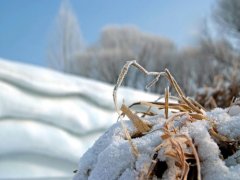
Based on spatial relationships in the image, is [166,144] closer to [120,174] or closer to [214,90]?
[120,174]

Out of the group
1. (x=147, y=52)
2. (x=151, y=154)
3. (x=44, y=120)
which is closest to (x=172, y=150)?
(x=151, y=154)

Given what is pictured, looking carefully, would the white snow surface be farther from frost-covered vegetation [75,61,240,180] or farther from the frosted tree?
the frosted tree

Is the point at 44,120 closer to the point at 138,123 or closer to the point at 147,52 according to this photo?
the point at 138,123

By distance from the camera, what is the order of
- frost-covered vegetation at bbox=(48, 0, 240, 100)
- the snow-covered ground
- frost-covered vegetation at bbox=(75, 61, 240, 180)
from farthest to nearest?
1. frost-covered vegetation at bbox=(48, 0, 240, 100)
2. the snow-covered ground
3. frost-covered vegetation at bbox=(75, 61, 240, 180)

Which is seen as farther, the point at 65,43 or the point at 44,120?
the point at 65,43

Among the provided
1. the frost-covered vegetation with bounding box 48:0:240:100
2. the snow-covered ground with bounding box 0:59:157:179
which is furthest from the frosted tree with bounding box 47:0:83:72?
the snow-covered ground with bounding box 0:59:157:179

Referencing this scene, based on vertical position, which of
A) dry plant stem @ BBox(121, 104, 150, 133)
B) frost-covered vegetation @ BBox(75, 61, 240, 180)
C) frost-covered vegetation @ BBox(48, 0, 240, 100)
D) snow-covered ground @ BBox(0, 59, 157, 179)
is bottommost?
frost-covered vegetation @ BBox(75, 61, 240, 180)
